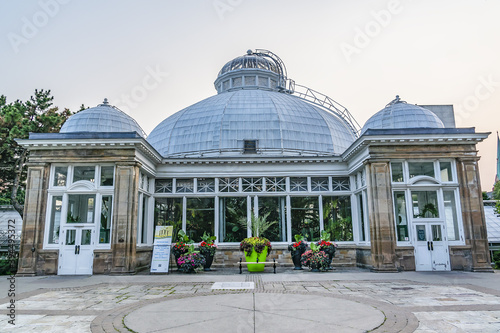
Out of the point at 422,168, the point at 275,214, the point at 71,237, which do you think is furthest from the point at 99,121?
the point at 422,168

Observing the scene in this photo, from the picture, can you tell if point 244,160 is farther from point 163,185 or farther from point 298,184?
point 163,185

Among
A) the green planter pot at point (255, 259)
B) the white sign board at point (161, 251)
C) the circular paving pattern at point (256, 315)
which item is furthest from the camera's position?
the green planter pot at point (255, 259)

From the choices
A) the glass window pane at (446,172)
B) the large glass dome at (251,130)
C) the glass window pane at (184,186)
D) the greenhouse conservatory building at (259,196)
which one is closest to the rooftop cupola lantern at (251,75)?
the large glass dome at (251,130)

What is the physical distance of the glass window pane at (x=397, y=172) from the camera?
62.9 ft

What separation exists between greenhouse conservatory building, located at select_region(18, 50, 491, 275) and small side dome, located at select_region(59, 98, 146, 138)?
0.21 ft

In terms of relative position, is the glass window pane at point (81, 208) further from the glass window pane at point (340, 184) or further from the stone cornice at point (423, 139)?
the stone cornice at point (423, 139)

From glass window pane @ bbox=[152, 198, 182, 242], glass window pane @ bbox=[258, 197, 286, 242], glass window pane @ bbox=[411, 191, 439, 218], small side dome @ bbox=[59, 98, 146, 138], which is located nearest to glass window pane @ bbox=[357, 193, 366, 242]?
glass window pane @ bbox=[411, 191, 439, 218]

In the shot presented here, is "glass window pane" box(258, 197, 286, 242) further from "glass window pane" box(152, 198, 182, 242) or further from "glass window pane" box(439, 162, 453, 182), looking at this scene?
"glass window pane" box(439, 162, 453, 182)

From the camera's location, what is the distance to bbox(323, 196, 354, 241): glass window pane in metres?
21.8

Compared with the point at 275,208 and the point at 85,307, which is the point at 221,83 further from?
the point at 85,307

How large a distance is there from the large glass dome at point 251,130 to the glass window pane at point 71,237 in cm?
1008

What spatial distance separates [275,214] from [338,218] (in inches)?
144

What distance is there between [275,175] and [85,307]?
47.1 feet

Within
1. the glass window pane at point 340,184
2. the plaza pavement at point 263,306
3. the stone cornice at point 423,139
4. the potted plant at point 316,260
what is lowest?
the plaza pavement at point 263,306
